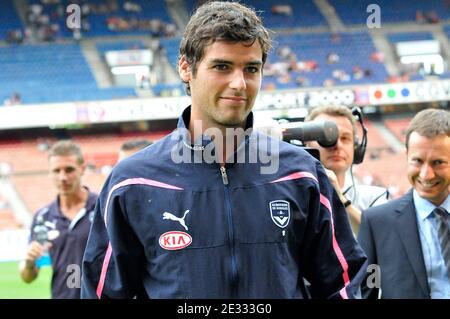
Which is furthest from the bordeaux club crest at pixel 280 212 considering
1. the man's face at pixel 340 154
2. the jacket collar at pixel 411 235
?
the man's face at pixel 340 154

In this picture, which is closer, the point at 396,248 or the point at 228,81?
the point at 228,81

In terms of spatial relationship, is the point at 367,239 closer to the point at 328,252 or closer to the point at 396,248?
the point at 396,248

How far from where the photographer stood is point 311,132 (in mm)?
2670

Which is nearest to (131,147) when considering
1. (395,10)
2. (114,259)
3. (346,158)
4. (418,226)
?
(346,158)

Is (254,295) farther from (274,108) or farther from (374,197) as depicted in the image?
(274,108)

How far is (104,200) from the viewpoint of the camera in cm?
207

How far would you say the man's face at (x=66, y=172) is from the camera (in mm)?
5047

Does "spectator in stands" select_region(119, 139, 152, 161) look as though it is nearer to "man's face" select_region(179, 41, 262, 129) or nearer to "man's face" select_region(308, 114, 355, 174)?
"man's face" select_region(308, 114, 355, 174)

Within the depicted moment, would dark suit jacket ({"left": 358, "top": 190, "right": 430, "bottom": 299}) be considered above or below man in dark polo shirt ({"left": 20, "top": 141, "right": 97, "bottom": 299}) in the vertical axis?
below

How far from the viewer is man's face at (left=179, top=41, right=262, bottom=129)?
1.99 meters

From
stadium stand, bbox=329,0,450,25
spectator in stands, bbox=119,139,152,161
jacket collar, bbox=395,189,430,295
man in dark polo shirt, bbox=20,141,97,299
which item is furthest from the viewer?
stadium stand, bbox=329,0,450,25

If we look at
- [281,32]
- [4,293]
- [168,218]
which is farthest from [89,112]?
[168,218]

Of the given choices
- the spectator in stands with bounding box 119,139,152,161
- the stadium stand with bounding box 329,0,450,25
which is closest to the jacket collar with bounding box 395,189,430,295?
the spectator in stands with bounding box 119,139,152,161

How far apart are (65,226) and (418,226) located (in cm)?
271
